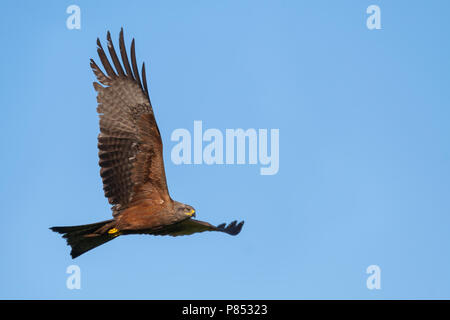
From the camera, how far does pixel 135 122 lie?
9.16 metres

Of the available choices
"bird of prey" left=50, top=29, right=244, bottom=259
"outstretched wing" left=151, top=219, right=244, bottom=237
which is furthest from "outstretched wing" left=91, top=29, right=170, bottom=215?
"outstretched wing" left=151, top=219, right=244, bottom=237

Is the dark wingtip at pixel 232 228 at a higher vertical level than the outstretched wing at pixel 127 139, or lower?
lower

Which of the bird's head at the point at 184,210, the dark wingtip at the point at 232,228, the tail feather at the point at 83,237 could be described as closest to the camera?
the tail feather at the point at 83,237

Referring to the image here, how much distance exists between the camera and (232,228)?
33.6 ft

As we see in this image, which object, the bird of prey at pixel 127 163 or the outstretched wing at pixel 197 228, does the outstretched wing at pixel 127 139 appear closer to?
the bird of prey at pixel 127 163

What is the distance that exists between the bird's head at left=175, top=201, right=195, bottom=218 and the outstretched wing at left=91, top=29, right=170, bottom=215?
0.72ft

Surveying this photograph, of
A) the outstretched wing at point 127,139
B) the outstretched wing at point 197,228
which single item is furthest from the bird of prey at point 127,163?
the outstretched wing at point 197,228

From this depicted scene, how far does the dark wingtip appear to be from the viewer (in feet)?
33.0

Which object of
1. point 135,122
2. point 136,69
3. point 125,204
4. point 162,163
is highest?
point 136,69

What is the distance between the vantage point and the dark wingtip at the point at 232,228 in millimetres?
10070

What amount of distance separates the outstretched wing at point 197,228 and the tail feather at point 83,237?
119 centimetres
